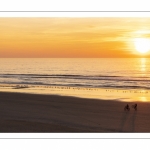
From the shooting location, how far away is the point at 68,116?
10.2 m

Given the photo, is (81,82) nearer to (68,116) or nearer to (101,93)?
(101,93)

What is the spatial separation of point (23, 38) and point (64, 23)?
4535mm

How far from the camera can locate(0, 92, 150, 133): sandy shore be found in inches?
338

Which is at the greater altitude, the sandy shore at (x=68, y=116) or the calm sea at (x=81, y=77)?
the calm sea at (x=81, y=77)

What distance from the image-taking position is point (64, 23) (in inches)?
438

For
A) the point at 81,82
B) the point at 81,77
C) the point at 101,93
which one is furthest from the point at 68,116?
the point at 81,77

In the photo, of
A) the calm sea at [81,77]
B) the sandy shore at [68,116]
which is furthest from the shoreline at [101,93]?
the calm sea at [81,77]

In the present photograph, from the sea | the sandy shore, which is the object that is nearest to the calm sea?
the sea

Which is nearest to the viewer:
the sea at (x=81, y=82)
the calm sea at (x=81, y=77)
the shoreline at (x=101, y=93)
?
the shoreline at (x=101, y=93)

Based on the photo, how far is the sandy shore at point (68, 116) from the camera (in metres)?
8.59

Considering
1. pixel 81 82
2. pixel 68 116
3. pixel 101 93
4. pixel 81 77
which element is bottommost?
pixel 68 116

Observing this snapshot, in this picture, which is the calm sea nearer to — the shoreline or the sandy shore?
the shoreline

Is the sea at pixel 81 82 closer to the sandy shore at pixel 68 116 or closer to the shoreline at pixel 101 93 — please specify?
the shoreline at pixel 101 93
